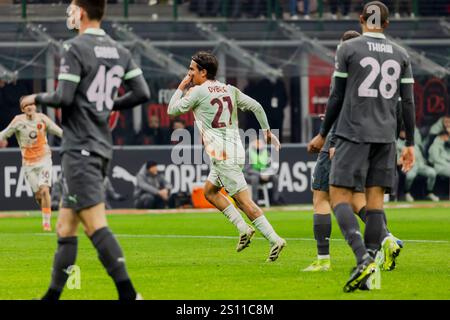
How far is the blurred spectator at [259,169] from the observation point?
102ft

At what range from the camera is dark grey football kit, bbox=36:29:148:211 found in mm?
9711

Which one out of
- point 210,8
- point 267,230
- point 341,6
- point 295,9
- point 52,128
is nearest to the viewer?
point 267,230

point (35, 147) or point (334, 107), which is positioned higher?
point (334, 107)

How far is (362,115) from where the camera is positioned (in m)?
11.2

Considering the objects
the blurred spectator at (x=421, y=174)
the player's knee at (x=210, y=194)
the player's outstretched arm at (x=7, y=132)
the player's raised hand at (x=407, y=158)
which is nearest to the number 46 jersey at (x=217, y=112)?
the player's knee at (x=210, y=194)

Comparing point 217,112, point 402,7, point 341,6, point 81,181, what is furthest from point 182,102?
point 402,7

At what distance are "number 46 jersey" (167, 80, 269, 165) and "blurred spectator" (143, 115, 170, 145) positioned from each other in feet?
57.0

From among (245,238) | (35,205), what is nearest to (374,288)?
(245,238)

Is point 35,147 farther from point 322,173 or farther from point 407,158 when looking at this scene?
point 407,158

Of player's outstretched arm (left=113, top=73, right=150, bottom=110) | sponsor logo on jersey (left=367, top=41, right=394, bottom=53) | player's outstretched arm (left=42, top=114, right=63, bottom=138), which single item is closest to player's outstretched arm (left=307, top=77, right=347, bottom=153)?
sponsor logo on jersey (left=367, top=41, right=394, bottom=53)

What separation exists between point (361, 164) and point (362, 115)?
0.42 m

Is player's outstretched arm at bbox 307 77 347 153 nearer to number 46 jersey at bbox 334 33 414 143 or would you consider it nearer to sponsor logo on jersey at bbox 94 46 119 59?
number 46 jersey at bbox 334 33 414 143
